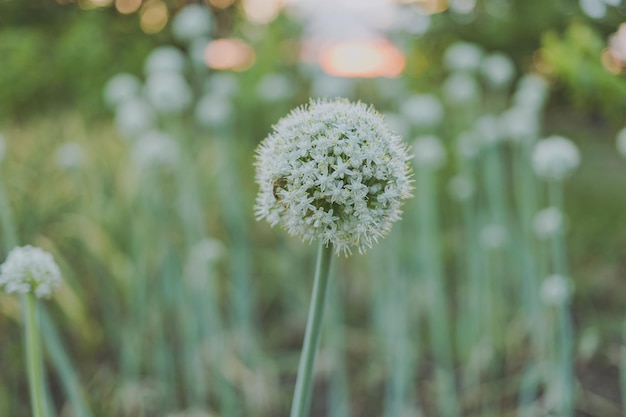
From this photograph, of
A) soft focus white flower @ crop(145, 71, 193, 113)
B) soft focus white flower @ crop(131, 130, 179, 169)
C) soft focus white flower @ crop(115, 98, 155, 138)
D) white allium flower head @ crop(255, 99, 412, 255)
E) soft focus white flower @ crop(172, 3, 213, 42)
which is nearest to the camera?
white allium flower head @ crop(255, 99, 412, 255)

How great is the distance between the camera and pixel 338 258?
12.5ft

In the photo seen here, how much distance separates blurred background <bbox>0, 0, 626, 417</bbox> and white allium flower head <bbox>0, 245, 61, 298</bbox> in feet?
1.77

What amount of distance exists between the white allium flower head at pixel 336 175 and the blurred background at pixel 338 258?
90cm

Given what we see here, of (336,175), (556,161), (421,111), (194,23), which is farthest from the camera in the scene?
(421,111)

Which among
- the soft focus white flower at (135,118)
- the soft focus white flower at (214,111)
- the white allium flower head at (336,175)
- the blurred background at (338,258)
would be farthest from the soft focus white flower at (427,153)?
A: the white allium flower head at (336,175)

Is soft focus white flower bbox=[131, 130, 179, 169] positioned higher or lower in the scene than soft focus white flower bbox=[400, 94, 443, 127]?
lower

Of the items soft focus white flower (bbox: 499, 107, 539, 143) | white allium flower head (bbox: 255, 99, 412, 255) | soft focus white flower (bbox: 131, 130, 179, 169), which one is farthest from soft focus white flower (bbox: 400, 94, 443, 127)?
white allium flower head (bbox: 255, 99, 412, 255)

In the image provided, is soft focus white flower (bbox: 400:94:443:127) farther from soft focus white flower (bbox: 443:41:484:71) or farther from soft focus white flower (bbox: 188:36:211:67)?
soft focus white flower (bbox: 188:36:211:67)

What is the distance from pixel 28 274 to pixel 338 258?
110 inches

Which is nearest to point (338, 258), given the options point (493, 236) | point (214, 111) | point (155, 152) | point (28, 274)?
point (493, 236)

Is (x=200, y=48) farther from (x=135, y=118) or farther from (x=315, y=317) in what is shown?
(x=315, y=317)

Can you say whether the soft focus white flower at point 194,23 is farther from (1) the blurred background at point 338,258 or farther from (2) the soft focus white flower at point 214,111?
(2) the soft focus white flower at point 214,111

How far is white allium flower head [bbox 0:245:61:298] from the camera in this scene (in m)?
1.08

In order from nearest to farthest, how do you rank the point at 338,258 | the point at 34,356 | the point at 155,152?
the point at 34,356
the point at 155,152
the point at 338,258
